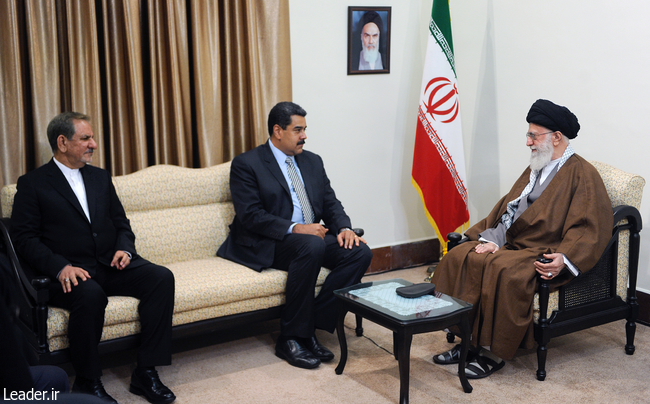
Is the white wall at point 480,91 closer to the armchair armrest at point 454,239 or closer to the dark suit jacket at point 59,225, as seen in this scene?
the armchair armrest at point 454,239

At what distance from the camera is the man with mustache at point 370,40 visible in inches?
186

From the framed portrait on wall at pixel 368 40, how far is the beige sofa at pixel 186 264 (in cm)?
137

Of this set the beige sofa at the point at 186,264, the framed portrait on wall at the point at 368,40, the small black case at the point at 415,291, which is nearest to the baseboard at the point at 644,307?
the small black case at the point at 415,291

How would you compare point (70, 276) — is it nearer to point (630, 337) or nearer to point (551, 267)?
point (551, 267)

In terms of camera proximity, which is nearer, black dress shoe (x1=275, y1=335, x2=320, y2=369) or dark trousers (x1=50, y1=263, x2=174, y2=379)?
dark trousers (x1=50, y1=263, x2=174, y2=379)

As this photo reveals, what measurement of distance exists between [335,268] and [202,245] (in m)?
0.82

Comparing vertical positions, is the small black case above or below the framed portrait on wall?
below

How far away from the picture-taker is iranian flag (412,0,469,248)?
466cm

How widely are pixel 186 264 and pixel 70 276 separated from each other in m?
0.83

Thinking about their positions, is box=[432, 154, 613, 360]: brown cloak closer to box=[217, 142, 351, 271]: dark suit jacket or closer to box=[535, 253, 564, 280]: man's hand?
box=[535, 253, 564, 280]: man's hand

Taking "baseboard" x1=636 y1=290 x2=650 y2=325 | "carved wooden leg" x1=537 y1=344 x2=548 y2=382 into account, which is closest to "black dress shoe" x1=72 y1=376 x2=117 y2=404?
"carved wooden leg" x1=537 y1=344 x2=548 y2=382

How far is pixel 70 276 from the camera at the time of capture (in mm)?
2982

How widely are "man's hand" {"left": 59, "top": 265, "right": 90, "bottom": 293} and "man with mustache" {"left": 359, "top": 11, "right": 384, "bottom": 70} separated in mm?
2590

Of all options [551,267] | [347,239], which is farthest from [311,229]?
[551,267]
